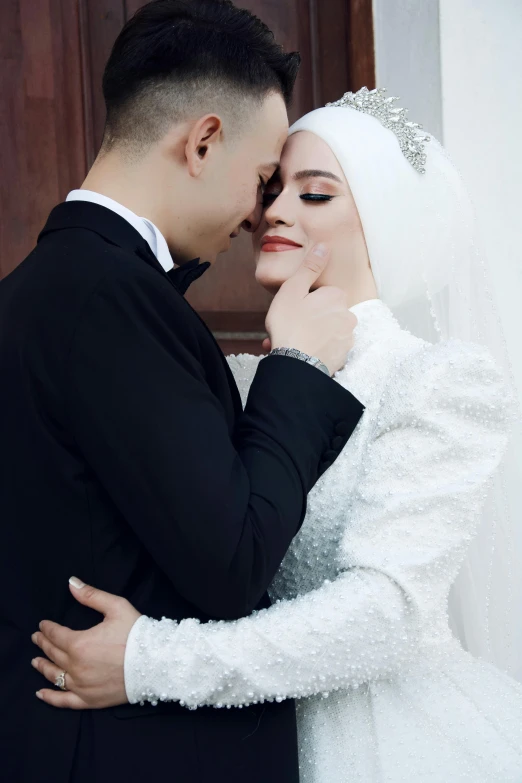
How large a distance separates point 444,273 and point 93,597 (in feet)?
3.08

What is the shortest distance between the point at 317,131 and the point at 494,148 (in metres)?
0.91

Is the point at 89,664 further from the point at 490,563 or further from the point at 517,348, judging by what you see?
the point at 517,348

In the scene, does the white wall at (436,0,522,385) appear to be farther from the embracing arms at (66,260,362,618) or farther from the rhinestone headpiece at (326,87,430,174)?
the embracing arms at (66,260,362,618)

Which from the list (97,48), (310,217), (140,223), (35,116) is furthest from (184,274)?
(97,48)

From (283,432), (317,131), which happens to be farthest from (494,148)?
(283,432)

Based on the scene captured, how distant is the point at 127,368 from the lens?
1100 millimetres

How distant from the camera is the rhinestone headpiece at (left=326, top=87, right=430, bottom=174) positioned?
5.51 feet

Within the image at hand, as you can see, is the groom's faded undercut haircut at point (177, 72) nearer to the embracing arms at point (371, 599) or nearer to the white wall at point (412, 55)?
the embracing arms at point (371, 599)

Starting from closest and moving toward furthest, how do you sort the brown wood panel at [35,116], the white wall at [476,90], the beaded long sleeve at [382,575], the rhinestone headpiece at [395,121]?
the beaded long sleeve at [382,575], the rhinestone headpiece at [395,121], the brown wood panel at [35,116], the white wall at [476,90]

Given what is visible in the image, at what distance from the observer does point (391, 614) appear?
1.31 metres

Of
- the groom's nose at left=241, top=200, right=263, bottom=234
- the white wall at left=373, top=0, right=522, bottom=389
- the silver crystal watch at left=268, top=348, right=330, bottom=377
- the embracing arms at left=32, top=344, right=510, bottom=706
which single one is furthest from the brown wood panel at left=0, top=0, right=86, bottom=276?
the embracing arms at left=32, top=344, right=510, bottom=706

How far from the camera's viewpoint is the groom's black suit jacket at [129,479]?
109 cm

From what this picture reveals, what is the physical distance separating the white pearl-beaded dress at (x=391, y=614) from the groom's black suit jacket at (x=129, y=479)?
8cm

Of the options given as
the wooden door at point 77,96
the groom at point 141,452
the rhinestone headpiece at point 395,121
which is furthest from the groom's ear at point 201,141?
the wooden door at point 77,96
